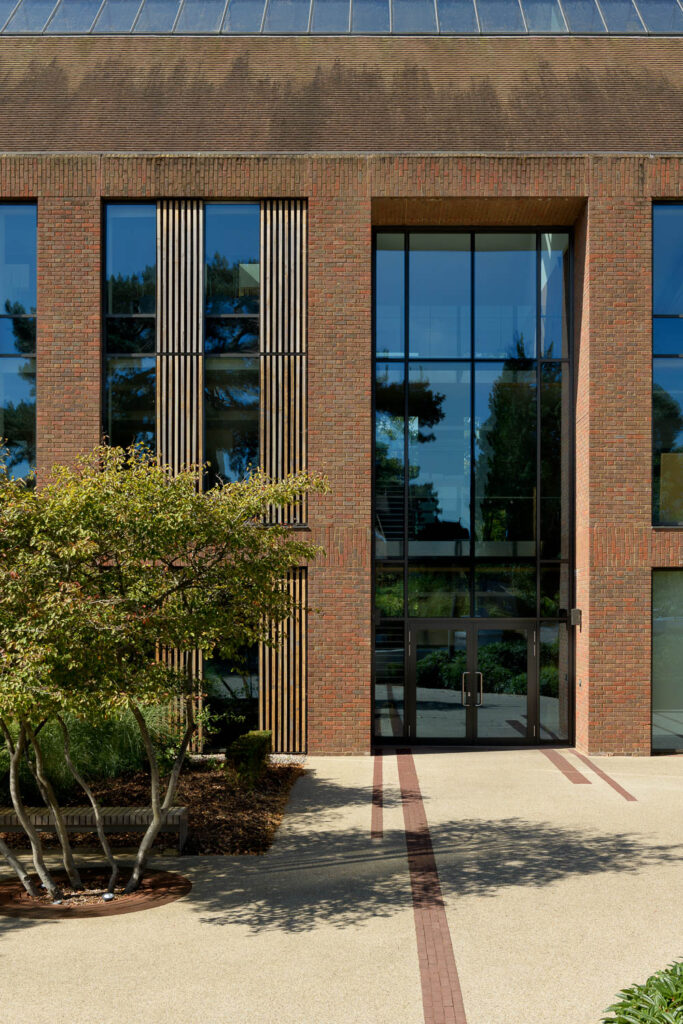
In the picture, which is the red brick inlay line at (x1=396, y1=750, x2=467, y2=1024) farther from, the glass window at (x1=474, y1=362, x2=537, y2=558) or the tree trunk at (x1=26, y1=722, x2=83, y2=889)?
the glass window at (x1=474, y1=362, x2=537, y2=558)

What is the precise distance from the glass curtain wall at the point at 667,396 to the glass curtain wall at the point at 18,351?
10562 millimetres

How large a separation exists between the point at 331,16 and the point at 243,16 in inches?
80.7

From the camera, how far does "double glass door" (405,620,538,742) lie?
665 inches

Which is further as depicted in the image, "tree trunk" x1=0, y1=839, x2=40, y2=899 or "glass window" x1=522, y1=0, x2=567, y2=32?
"glass window" x1=522, y1=0, x2=567, y2=32

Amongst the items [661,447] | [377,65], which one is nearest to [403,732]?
[661,447]

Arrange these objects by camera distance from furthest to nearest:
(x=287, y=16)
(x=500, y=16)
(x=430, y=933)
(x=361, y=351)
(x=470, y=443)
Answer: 1. (x=500, y=16)
2. (x=287, y=16)
3. (x=470, y=443)
4. (x=361, y=351)
5. (x=430, y=933)

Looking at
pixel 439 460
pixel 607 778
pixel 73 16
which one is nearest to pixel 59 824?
pixel 607 778

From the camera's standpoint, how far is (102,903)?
338 inches

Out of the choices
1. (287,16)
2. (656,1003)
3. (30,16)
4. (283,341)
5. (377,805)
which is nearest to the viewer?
(656,1003)

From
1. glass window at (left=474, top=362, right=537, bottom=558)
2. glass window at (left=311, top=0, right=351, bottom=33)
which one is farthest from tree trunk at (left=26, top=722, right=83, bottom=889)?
glass window at (left=311, top=0, right=351, bottom=33)

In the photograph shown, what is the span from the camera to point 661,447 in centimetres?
1647

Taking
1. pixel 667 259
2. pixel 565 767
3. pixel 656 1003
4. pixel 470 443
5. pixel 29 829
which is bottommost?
pixel 565 767

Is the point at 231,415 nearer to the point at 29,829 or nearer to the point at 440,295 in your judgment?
the point at 440,295

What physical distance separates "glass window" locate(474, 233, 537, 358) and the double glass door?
4914 mm
